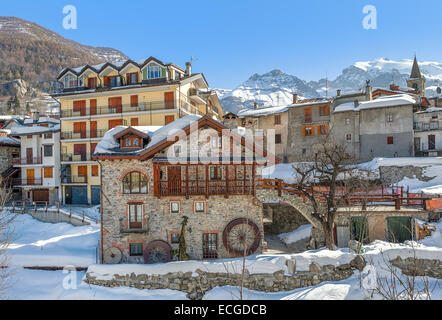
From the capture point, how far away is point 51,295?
16062 millimetres

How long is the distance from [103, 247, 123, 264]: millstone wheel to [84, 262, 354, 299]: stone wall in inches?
63.2

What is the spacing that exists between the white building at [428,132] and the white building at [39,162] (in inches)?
1747

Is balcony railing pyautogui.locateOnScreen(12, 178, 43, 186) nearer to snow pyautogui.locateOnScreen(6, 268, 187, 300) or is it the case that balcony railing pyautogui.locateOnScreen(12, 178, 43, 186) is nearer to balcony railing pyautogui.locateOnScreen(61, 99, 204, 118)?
balcony railing pyautogui.locateOnScreen(61, 99, 204, 118)

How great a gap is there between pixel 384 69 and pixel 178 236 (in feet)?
731

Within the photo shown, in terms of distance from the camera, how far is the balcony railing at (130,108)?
31812mm

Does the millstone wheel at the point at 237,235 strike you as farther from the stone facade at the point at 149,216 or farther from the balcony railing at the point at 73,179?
the balcony railing at the point at 73,179

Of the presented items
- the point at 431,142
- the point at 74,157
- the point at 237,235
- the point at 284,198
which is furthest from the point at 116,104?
the point at 431,142

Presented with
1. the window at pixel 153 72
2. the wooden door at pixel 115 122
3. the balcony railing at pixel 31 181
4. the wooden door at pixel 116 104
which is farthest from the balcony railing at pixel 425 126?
the balcony railing at pixel 31 181

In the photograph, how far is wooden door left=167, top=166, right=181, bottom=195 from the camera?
17.8 m

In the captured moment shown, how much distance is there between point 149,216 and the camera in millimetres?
18047

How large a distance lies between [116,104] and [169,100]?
22.2 feet

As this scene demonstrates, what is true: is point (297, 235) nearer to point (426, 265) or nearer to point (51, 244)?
point (426, 265)
